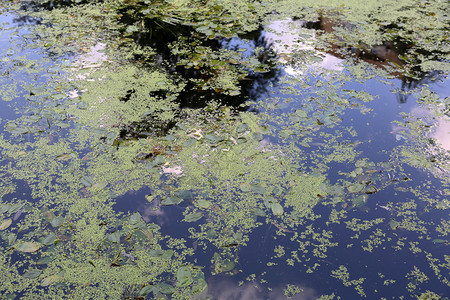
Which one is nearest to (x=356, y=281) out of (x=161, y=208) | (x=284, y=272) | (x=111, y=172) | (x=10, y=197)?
(x=284, y=272)

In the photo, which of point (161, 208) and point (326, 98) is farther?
point (326, 98)

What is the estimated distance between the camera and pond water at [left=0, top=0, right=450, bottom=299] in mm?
1575

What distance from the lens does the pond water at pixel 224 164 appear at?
1.58m

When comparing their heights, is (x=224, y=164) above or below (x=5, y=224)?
above

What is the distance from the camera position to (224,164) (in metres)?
2.10

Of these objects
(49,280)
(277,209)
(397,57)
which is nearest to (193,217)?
(277,209)

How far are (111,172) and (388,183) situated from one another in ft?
5.66

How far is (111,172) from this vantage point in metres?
2.07

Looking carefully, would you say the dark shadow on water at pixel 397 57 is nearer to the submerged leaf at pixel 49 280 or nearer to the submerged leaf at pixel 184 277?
the submerged leaf at pixel 184 277

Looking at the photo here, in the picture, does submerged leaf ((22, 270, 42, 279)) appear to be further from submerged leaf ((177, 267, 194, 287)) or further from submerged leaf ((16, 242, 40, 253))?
submerged leaf ((177, 267, 194, 287))

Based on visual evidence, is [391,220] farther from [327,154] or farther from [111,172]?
[111,172]

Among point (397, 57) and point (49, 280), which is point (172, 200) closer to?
point (49, 280)

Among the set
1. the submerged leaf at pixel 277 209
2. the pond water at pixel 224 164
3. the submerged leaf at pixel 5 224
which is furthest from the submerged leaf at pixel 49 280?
the submerged leaf at pixel 277 209

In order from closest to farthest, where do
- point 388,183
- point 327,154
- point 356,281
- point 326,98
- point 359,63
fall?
point 356,281 → point 388,183 → point 327,154 → point 326,98 → point 359,63
